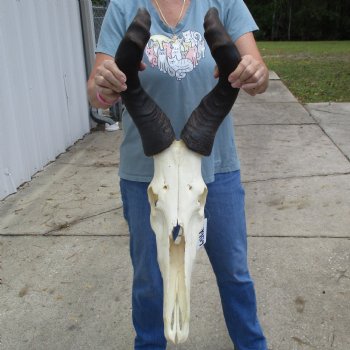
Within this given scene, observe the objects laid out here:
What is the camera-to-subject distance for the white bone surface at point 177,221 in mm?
1664

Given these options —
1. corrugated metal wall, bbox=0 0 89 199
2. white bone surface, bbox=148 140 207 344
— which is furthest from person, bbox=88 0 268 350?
corrugated metal wall, bbox=0 0 89 199

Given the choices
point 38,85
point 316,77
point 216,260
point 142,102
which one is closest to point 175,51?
point 142,102

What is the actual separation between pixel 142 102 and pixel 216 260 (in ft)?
2.89

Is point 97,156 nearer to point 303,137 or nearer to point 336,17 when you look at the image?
point 303,137

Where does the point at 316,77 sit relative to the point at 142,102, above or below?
below

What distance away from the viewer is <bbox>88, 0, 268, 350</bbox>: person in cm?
185

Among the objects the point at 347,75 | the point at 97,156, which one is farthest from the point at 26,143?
the point at 347,75

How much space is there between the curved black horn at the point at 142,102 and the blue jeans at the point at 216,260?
0.40m

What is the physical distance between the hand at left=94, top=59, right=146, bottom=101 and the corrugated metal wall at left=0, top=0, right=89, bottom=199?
3495 mm

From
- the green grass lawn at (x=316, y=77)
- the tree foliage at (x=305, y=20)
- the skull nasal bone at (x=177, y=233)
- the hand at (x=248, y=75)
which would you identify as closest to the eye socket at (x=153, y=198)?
the skull nasal bone at (x=177, y=233)

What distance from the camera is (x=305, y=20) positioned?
37.8 m

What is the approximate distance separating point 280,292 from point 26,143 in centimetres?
332

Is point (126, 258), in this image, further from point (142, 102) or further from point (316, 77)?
point (316, 77)

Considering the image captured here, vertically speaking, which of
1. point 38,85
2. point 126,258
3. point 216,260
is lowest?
point 126,258
